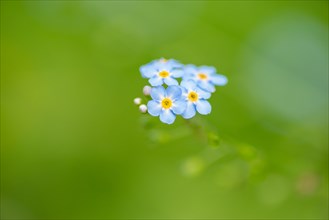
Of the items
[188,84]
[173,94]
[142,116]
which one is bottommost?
[173,94]


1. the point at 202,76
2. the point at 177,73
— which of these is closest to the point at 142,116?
the point at 202,76

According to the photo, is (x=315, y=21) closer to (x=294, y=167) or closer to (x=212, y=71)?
(x=294, y=167)

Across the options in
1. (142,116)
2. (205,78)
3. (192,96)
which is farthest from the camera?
(142,116)

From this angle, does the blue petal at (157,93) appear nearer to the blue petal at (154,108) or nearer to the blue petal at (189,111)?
→ the blue petal at (154,108)

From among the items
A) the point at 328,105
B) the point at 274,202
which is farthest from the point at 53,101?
the point at 328,105

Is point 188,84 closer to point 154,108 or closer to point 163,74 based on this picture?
point 163,74

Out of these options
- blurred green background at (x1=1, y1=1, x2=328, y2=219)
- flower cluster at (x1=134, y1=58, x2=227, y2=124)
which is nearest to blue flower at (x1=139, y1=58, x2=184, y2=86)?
flower cluster at (x1=134, y1=58, x2=227, y2=124)

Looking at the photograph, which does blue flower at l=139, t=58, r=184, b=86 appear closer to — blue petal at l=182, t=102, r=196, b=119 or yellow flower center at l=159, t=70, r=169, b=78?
yellow flower center at l=159, t=70, r=169, b=78

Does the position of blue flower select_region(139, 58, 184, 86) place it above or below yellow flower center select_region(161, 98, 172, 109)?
above
